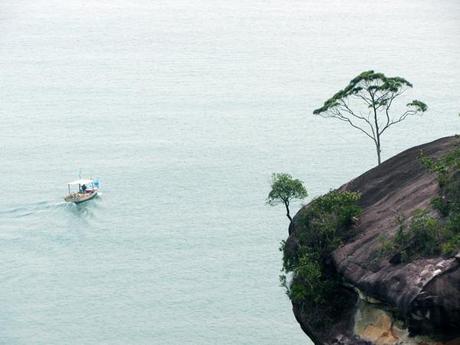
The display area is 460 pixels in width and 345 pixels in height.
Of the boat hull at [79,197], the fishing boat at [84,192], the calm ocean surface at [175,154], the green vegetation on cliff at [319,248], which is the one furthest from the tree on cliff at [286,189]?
the boat hull at [79,197]

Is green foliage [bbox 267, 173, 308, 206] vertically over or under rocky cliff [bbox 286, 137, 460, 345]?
over

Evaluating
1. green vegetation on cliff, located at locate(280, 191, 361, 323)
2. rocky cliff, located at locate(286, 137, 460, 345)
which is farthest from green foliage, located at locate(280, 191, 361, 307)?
rocky cliff, located at locate(286, 137, 460, 345)

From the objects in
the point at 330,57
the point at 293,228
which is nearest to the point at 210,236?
the point at 293,228

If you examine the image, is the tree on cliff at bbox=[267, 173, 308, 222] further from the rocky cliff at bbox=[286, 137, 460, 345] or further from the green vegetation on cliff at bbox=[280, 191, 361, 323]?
the green vegetation on cliff at bbox=[280, 191, 361, 323]

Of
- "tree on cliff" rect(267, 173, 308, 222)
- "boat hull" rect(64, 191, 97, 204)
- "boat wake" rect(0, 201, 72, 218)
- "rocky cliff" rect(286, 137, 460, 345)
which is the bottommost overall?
"rocky cliff" rect(286, 137, 460, 345)

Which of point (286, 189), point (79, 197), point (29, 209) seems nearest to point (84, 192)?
point (79, 197)

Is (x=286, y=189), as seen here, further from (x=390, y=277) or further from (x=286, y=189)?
(x=390, y=277)
